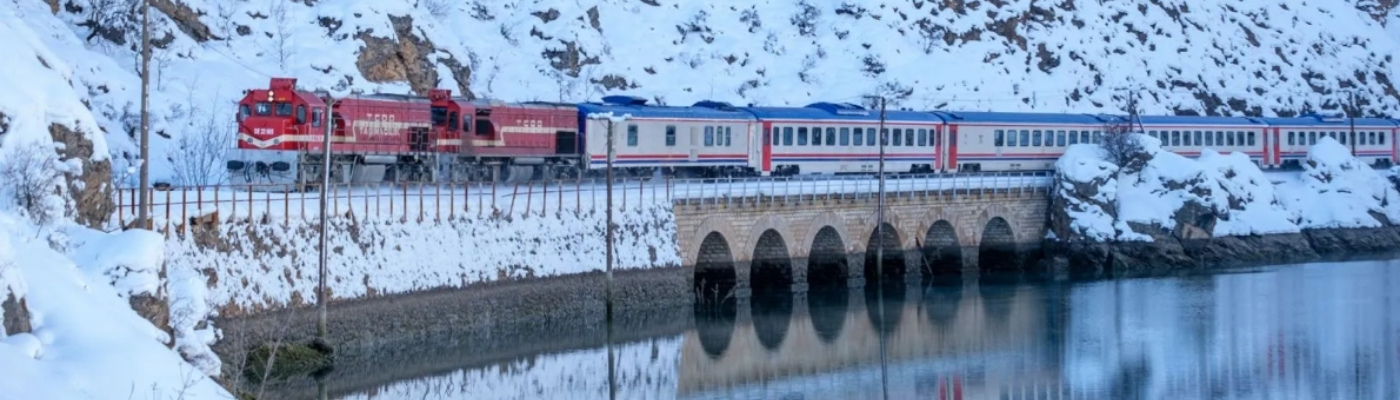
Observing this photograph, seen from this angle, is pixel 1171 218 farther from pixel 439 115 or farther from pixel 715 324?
pixel 439 115

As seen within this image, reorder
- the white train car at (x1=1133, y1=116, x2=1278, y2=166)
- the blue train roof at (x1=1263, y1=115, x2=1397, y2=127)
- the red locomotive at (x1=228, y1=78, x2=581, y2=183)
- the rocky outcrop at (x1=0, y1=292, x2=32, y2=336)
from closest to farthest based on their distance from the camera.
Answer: the rocky outcrop at (x1=0, y1=292, x2=32, y2=336) → the red locomotive at (x1=228, y1=78, x2=581, y2=183) → the white train car at (x1=1133, y1=116, x2=1278, y2=166) → the blue train roof at (x1=1263, y1=115, x2=1397, y2=127)

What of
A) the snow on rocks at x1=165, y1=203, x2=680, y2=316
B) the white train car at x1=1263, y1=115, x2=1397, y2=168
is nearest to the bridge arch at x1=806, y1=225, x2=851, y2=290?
the snow on rocks at x1=165, y1=203, x2=680, y2=316

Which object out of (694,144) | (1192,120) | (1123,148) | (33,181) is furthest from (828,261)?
(33,181)

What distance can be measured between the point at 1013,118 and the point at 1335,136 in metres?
21.5

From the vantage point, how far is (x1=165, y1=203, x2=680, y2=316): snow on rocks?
95.6 feet

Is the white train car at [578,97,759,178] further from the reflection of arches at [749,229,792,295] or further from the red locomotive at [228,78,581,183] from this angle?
the reflection of arches at [749,229,792,295]

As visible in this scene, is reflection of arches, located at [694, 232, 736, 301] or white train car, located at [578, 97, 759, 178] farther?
white train car, located at [578, 97, 759, 178]

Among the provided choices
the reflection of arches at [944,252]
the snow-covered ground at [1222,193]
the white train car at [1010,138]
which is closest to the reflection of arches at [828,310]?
the reflection of arches at [944,252]

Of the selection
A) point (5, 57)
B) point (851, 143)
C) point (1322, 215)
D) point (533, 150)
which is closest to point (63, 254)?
point (5, 57)

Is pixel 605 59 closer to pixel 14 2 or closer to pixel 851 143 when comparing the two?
pixel 851 143

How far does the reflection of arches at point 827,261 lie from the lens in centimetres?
4819

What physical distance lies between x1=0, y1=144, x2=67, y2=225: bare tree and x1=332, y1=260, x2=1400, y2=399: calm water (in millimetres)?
6142

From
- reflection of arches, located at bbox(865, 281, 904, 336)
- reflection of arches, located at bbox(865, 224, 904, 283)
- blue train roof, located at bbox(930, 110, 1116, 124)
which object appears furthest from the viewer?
blue train roof, located at bbox(930, 110, 1116, 124)

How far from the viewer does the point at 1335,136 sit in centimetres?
7431
